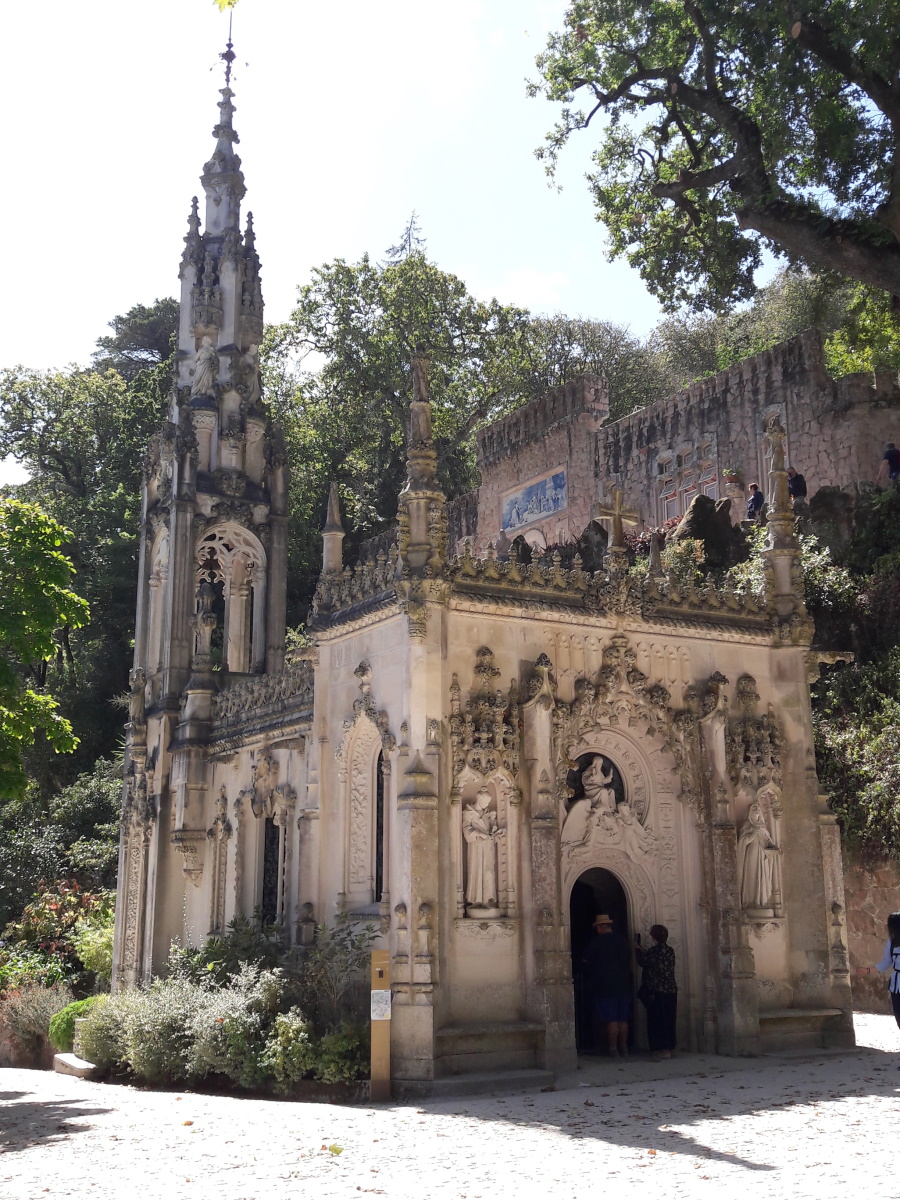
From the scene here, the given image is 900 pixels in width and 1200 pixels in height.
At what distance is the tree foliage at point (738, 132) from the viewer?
18.1 m

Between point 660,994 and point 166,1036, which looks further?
point 660,994

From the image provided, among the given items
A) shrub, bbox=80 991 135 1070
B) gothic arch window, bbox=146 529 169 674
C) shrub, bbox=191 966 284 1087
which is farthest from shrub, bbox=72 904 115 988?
shrub, bbox=191 966 284 1087

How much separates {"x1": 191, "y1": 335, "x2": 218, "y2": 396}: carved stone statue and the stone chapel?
736 centimetres

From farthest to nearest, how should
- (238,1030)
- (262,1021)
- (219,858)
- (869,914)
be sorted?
(219,858) < (869,914) < (262,1021) < (238,1030)

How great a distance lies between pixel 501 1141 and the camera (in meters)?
10.2

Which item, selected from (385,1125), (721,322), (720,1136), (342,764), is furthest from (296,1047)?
(721,322)

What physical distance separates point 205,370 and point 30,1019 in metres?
12.3

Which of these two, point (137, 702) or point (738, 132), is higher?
point (738, 132)

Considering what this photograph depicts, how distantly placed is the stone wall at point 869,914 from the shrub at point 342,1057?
378 inches

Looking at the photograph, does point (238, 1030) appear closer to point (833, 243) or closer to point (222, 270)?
point (833, 243)

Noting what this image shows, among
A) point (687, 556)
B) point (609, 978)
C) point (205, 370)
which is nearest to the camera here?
point (609, 978)

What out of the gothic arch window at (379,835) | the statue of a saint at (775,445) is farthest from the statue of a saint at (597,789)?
the statue of a saint at (775,445)

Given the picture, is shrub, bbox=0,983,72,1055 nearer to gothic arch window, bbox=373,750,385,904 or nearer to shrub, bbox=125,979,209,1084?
shrub, bbox=125,979,209,1084

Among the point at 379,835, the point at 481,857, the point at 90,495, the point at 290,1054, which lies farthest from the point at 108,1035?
the point at 90,495
